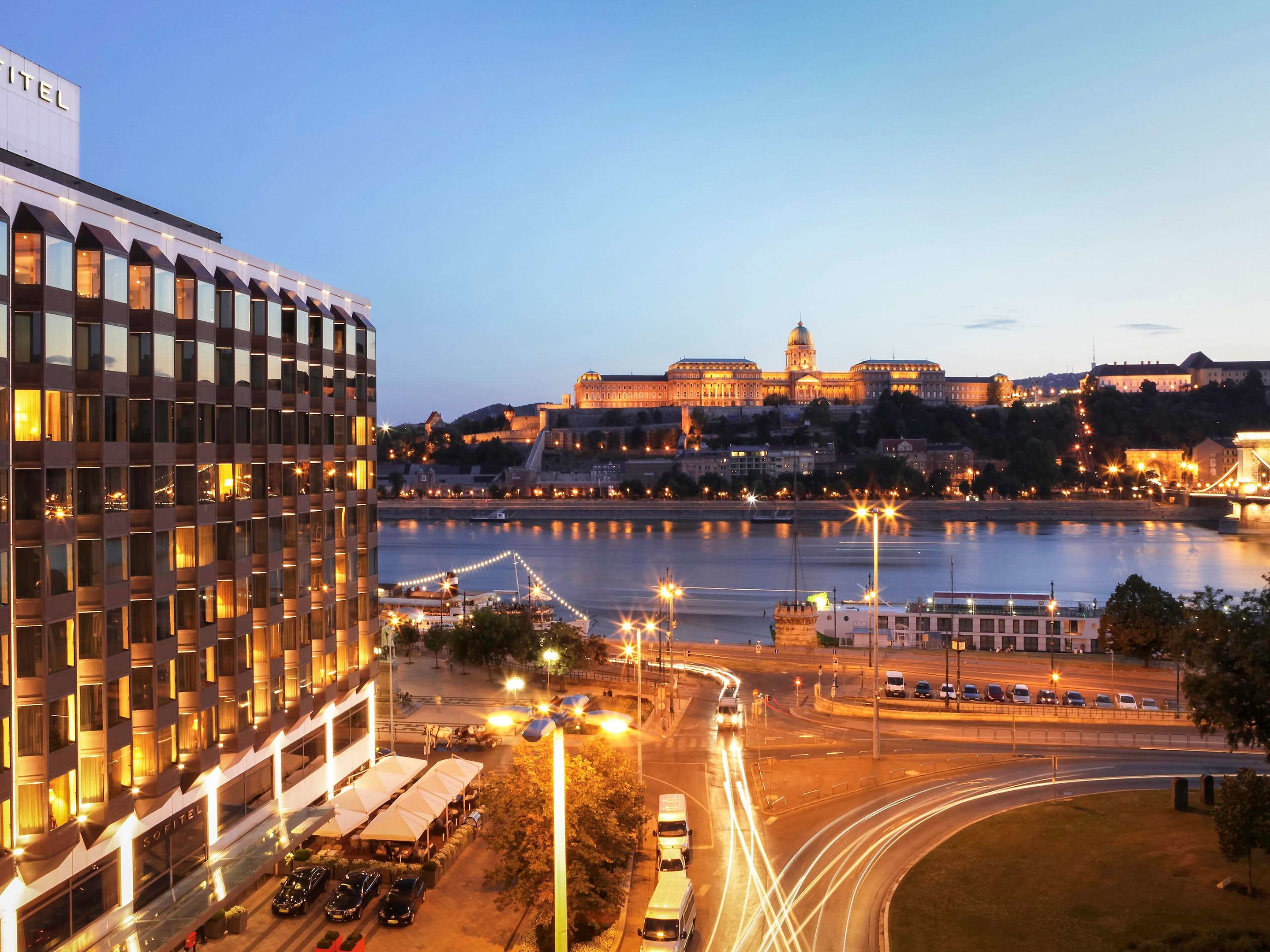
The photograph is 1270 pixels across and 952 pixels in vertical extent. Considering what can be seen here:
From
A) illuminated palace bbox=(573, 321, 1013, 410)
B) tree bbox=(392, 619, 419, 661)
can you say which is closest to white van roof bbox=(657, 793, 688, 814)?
tree bbox=(392, 619, 419, 661)

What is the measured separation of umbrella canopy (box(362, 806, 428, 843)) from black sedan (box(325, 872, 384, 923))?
818mm

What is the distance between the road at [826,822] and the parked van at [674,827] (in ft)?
0.76

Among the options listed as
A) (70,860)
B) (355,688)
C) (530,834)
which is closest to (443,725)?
(355,688)

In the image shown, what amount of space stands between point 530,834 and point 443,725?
8.75 m

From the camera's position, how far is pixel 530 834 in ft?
34.1

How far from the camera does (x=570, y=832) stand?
1018 cm

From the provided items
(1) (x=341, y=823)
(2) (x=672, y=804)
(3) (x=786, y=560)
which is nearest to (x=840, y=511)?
(3) (x=786, y=560)

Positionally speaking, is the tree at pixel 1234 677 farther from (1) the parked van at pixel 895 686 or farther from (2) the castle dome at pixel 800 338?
(2) the castle dome at pixel 800 338

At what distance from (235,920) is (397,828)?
2.22 metres

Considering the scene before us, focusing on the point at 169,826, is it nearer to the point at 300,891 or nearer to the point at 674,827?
the point at 300,891

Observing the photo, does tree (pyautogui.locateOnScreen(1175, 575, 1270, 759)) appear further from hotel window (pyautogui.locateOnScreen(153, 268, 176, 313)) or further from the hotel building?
hotel window (pyautogui.locateOnScreen(153, 268, 176, 313))

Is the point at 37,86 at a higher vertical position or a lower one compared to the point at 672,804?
higher

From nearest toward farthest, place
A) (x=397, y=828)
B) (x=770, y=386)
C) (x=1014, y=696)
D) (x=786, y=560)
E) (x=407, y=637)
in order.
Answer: (x=397, y=828) → (x=1014, y=696) → (x=407, y=637) → (x=786, y=560) → (x=770, y=386)

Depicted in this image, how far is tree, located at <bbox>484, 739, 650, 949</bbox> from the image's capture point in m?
10.2
